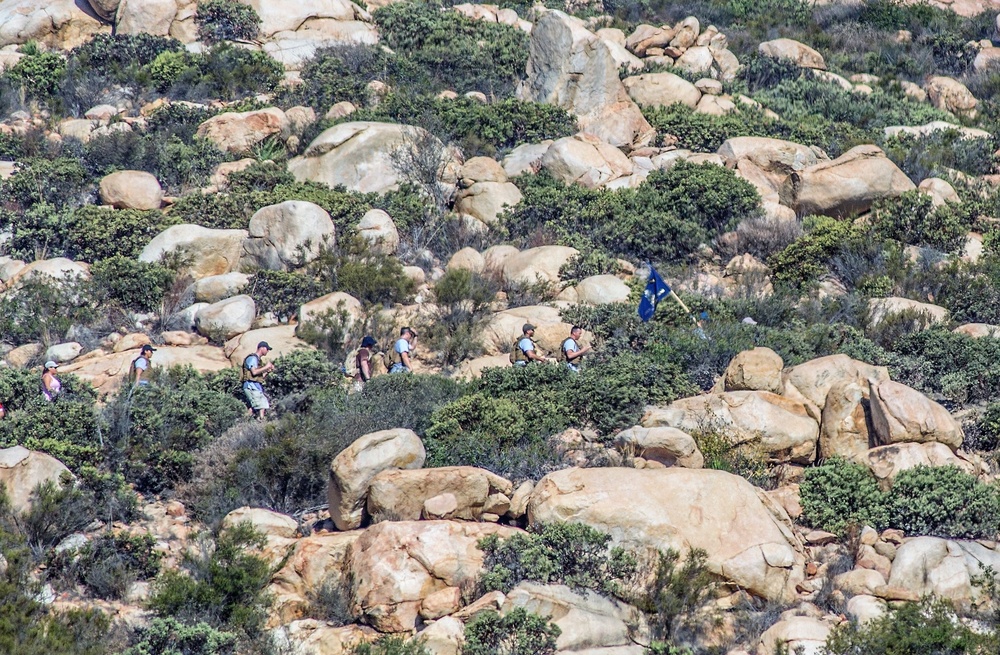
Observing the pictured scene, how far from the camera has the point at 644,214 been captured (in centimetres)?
2142

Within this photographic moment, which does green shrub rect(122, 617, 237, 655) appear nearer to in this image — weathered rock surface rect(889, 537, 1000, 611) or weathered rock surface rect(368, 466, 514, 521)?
weathered rock surface rect(368, 466, 514, 521)

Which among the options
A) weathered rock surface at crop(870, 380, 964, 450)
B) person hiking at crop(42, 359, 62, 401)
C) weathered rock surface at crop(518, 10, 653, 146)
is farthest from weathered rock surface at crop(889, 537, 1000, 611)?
weathered rock surface at crop(518, 10, 653, 146)

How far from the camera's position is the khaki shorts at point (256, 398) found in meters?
15.2

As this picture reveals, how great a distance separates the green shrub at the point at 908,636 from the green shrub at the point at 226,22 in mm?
23862

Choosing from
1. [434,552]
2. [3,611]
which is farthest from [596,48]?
[3,611]

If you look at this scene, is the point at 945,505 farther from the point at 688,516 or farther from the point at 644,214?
the point at 644,214

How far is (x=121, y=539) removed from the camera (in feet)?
37.0

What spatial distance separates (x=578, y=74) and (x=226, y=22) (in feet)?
30.8

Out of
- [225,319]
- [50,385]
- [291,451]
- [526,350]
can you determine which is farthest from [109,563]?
[225,319]

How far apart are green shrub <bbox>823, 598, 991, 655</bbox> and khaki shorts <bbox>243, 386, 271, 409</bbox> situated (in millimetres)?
8345

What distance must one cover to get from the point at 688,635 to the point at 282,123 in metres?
17.8

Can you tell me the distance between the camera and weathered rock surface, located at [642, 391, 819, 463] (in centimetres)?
1270

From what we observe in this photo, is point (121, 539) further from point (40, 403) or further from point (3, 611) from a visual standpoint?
point (40, 403)

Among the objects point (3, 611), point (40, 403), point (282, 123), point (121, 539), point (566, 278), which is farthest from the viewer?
point (282, 123)
